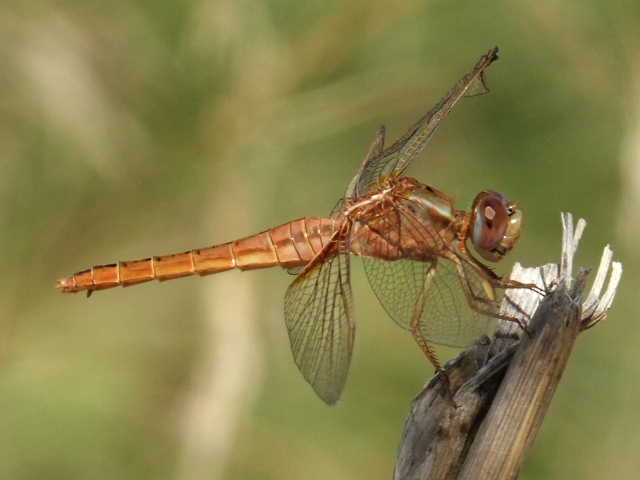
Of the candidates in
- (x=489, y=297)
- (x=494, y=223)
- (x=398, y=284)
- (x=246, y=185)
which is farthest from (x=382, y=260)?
(x=246, y=185)

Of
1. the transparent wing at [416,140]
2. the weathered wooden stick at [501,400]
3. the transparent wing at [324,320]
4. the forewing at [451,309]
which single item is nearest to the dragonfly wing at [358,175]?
the transparent wing at [416,140]

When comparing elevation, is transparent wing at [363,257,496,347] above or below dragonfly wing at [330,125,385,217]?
below

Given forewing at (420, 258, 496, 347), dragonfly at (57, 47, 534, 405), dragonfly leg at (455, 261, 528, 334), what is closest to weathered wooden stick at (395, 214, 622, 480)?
dragonfly leg at (455, 261, 528, 334)

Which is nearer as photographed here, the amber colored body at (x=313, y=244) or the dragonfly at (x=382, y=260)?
the dragonfly at (x=382, y=260)

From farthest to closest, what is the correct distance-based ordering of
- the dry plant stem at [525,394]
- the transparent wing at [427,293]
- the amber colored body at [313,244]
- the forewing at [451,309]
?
the amber colored body at [313,244] → the transparent wing at [427,293] → the forewing at [451,309] → the dry plant stem at [525,394]

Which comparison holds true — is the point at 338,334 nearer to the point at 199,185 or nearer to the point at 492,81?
the point at 199,185

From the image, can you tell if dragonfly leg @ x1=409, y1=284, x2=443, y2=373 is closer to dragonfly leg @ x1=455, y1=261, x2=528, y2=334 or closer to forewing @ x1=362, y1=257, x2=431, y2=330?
forewing @ x1=362, y1=257, x2=431, y2=330

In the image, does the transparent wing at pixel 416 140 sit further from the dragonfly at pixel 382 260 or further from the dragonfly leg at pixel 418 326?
the dragonfly leg at pixel 418 326
